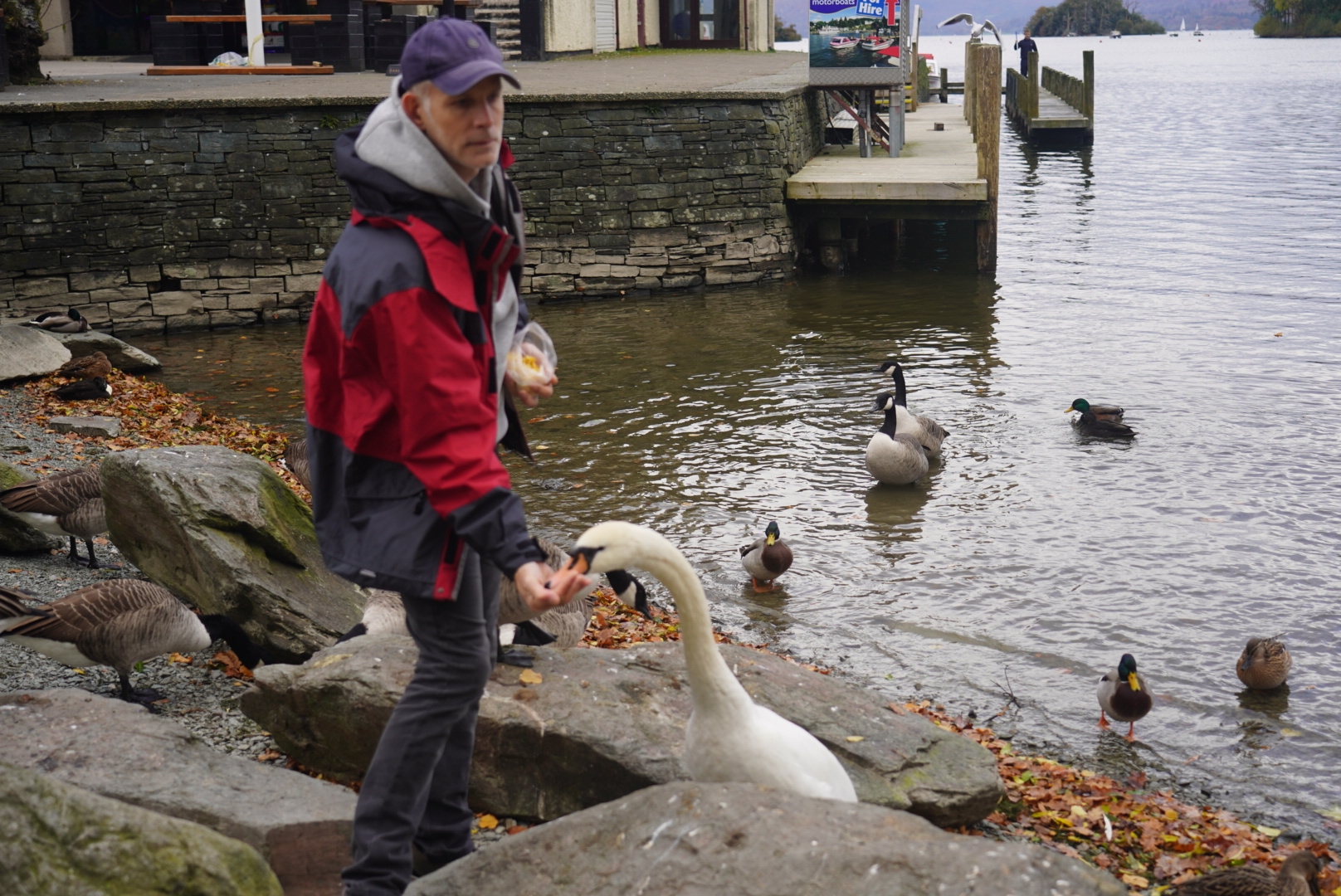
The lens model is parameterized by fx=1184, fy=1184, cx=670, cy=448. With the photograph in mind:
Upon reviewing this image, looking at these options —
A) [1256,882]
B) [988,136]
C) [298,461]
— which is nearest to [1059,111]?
[988,136]

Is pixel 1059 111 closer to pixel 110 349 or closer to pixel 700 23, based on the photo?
pixel 700 23

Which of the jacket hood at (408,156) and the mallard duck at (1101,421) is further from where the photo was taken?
the mallard duck at (1101,421)

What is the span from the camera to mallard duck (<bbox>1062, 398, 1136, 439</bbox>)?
11430 mm

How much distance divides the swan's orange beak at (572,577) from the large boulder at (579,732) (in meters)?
1.46

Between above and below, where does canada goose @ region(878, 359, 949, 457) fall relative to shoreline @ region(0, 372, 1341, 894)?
above

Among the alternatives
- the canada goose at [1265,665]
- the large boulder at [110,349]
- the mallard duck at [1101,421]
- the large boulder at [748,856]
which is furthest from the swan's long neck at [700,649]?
the large boulder at [110,349]

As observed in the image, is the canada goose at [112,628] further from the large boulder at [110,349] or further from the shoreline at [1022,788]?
the large boulder at [110,349]

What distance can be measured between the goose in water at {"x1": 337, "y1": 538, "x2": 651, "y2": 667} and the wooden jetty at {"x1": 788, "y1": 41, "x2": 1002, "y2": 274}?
514 inches

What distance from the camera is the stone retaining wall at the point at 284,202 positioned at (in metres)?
15.4

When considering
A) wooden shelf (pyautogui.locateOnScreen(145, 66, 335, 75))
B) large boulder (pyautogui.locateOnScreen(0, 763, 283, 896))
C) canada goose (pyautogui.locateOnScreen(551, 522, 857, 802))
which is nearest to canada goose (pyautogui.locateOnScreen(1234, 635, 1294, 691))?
canada goose (pyautogui.locateOnScreen(551, 522, 857, 802))

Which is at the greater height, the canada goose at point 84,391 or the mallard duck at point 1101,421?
the canada goose at point 84,391

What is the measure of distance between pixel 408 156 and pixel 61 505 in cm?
497

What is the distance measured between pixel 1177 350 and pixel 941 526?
6.77 meters

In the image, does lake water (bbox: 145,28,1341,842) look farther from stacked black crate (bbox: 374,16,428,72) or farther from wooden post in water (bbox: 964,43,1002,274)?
stacked black crate (bbox: 374,16,428,72)
